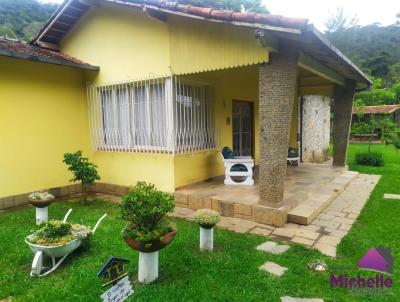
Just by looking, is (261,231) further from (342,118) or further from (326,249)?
(342,118)

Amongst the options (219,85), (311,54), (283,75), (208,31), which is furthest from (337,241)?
(219,85)

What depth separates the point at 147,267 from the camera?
11.6 feet

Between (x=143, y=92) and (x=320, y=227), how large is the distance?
5.10 meters

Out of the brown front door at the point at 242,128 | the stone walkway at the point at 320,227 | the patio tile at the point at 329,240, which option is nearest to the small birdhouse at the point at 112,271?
the stone walkway at the point at 320,227

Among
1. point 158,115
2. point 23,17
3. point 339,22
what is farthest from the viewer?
point 339,22

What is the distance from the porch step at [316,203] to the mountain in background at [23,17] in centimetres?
1946

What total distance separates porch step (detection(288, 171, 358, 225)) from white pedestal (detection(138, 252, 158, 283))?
3.13 metres

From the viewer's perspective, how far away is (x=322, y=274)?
3.82m

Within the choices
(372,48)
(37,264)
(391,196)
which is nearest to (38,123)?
(37,264)

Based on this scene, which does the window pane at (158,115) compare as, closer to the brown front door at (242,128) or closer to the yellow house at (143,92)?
the yellow house at (143,92)

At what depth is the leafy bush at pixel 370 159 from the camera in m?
12.9

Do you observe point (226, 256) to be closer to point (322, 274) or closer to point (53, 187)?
point (322, 274)

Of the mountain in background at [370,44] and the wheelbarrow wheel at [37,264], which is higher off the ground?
the mountain in background at [370,44]

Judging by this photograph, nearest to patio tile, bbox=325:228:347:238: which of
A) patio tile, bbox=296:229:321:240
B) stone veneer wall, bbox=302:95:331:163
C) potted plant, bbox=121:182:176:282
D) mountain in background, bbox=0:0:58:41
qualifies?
patio tile, bbox=296:229:321:240
